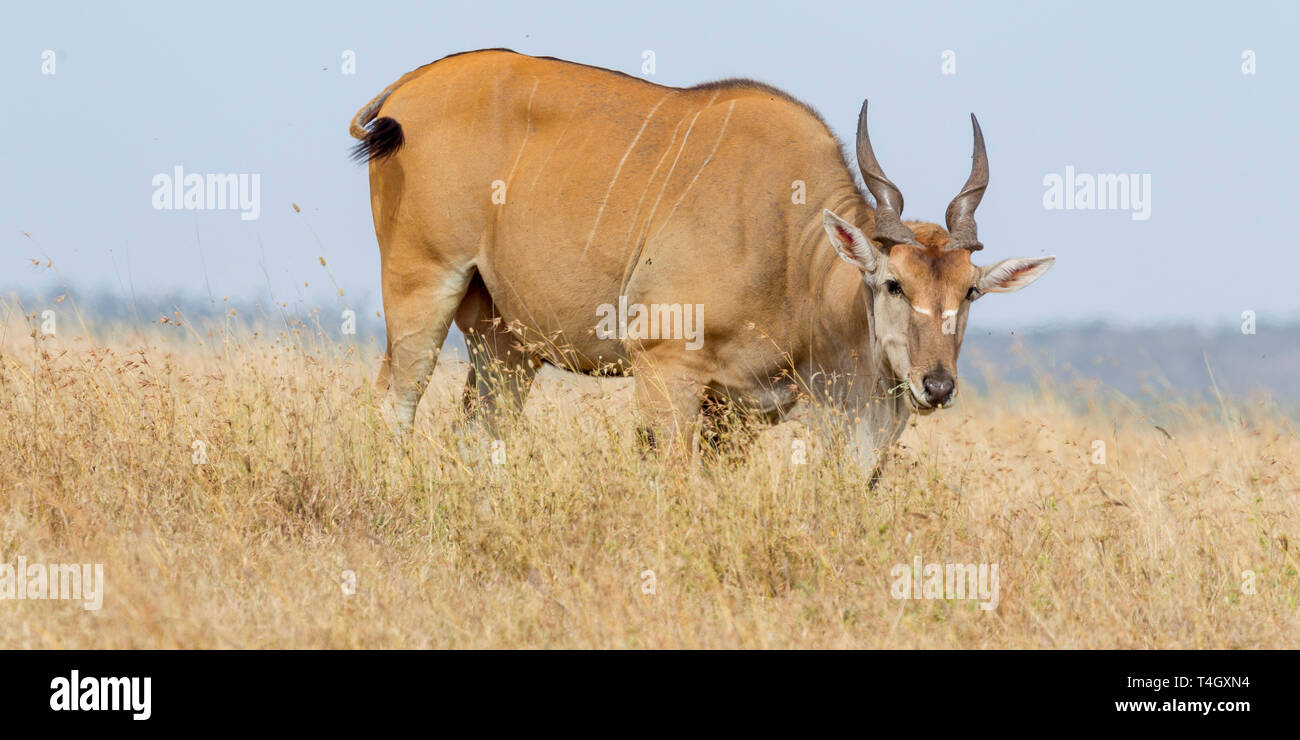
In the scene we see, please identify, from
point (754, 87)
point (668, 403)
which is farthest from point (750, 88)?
point (668, 403)

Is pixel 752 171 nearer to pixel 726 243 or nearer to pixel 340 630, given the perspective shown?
pixel 726 243

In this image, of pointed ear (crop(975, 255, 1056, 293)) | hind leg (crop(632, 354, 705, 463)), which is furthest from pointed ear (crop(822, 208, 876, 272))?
hind leg (crop(632, 354, 705, 463))

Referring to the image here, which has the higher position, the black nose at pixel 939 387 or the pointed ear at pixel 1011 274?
the pointed ear at pixel 1011 274

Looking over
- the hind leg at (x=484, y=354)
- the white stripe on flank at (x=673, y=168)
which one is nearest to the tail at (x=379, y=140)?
the hind leg at (x=484, y=354)

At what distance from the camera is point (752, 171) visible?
8.06 meters

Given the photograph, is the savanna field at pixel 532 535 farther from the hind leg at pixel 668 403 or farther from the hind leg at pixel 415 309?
the hind leg at pixel 415 309

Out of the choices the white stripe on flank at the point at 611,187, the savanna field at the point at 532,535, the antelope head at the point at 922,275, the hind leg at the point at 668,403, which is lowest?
the savanna field at the point at 532,535

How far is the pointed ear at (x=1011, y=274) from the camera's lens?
23.6 ft

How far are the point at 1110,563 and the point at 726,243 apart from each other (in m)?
2.71

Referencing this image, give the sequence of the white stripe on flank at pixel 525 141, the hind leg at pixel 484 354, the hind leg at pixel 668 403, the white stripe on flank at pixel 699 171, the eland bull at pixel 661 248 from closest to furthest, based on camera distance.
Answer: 1. the eland bull at pixel 661 248
2. the hind leg at pixel 668 403
3. the white stripe on flank at pixel 699 171
4. the white stripe on flank at pixel 525 141
5. the hind leg at pixel 484 354

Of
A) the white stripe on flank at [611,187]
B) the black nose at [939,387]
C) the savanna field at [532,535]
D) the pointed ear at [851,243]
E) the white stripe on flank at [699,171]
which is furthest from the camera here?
the white stripe on flank at [611,187]

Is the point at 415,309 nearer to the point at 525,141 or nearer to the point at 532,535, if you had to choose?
the point at 525,141

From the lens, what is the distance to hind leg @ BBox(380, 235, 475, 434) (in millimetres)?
8820
